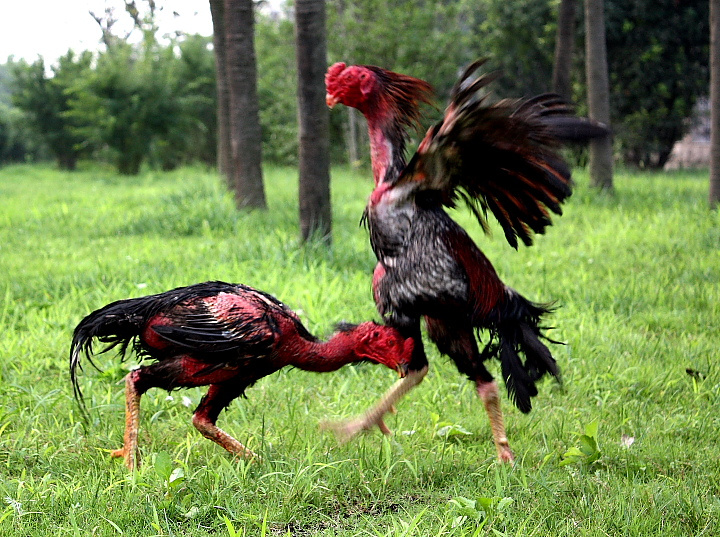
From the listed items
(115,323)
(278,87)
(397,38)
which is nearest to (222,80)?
(397,38)

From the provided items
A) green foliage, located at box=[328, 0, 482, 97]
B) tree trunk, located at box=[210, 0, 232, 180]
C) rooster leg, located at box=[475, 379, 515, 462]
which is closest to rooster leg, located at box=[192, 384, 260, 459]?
rooster leg, located at box=[475, 379, 515, 462]

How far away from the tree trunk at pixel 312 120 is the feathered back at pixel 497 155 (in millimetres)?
3646

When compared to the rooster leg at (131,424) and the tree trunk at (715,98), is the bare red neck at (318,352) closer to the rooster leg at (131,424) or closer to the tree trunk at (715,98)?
the rooster leg at (131,424)

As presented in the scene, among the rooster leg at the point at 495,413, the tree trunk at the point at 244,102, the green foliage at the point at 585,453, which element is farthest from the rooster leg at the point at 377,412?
the tree trunk at the point at 244,102

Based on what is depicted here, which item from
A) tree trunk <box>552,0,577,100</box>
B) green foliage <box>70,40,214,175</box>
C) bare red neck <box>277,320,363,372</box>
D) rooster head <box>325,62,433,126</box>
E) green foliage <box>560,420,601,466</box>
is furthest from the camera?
green foliage <box>70,40,214,175</box>

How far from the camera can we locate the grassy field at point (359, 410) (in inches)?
119

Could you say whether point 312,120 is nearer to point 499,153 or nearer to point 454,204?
point 454,204

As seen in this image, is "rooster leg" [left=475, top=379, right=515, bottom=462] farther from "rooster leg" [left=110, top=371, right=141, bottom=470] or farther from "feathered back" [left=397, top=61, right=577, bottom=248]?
"rooster leg" [left=110, top=371, right=141, bottom=470]

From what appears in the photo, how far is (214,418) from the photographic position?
3410mm

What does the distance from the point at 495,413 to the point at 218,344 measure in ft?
4.30

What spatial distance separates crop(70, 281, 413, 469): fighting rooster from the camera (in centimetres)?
323

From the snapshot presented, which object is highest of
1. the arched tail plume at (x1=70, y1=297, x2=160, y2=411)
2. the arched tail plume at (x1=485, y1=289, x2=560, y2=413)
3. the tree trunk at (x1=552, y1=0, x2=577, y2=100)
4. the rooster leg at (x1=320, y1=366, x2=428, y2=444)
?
the tree trunk at (x1=552, y1=0, x2=577, y2=100)

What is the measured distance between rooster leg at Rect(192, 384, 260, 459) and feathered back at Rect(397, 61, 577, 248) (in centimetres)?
122

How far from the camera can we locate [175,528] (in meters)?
2.91
